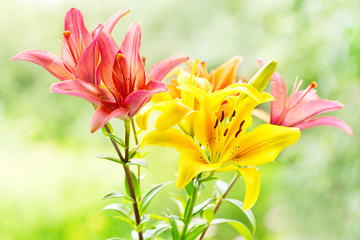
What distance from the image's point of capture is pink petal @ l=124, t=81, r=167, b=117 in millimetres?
389

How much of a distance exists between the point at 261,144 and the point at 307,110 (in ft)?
0.30

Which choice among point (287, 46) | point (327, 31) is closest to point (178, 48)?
point (287, 46)

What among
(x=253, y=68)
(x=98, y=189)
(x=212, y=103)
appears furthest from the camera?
(x=253, y=68)

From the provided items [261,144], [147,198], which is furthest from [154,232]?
[261,144]

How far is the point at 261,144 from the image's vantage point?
42cm

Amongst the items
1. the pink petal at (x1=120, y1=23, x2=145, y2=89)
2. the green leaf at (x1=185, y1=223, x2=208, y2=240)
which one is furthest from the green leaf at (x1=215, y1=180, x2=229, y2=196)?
the pink petal at (x1=120, y1=23, x2=145, y2=89)

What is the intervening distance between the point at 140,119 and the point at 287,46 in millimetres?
1781

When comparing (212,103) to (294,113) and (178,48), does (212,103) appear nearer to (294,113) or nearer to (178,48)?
(294,113)

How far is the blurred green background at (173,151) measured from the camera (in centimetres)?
173

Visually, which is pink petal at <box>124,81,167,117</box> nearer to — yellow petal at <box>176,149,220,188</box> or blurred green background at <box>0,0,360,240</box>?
yellow petal at <box>176,149,220,188</box>

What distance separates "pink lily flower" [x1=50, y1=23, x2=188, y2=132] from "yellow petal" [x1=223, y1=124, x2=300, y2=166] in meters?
0.09

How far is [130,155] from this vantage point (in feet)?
1.40

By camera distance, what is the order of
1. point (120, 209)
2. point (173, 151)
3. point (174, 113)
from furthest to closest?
point (173, 151) < point (120, 209) < point (174, 113)

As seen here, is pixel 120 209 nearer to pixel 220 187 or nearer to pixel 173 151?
pixel 220 187
